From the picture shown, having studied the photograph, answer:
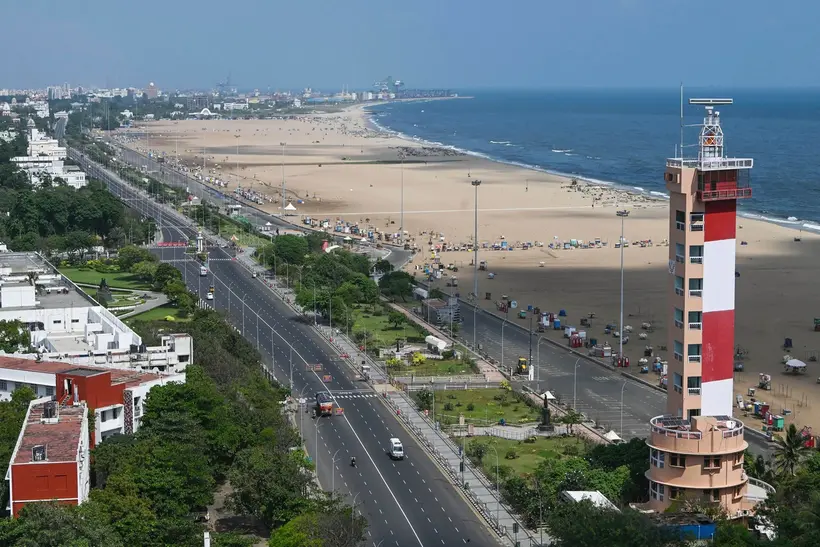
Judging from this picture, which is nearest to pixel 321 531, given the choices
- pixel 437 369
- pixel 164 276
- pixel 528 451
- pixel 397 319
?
pixel 528 451

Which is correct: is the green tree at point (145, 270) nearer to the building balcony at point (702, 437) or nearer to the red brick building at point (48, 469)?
the red brick building at point (48, 469)

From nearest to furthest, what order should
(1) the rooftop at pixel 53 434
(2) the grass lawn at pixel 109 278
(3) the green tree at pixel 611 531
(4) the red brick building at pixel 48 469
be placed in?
(3) the green tree at pixel 611 531
(4) the red brick building at pixel 48 469
(1) the rooftop at pixel 53 434
(2) the grass lawn at pixel 109 278

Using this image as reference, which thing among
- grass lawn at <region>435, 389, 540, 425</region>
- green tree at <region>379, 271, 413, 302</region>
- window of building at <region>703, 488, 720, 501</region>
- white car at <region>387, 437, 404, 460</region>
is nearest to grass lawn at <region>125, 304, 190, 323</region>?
green tree at <region>379, 271, 413, 302</region>

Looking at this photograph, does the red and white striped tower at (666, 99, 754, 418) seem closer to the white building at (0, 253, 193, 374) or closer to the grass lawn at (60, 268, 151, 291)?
the white building at (0, 253, 193, 374)

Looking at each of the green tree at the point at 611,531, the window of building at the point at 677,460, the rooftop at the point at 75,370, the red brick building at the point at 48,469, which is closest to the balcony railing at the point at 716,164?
the window of building at the point at 677,460

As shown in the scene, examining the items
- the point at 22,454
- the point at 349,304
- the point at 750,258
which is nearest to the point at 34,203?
the point at 349,304

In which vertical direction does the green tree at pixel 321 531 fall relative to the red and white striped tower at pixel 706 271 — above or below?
below
